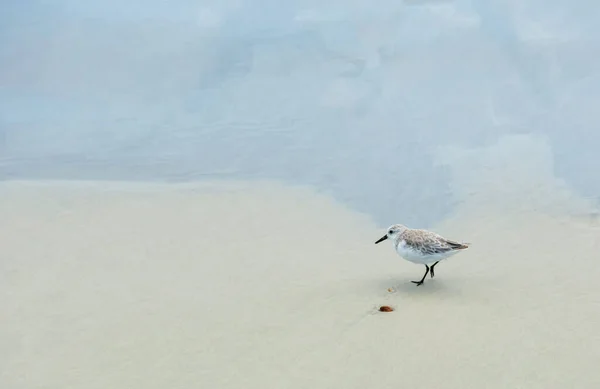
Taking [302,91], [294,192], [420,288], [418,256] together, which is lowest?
[420,288]

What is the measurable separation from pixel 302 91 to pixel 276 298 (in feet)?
13.7

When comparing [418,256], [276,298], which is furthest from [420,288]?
[276,298]

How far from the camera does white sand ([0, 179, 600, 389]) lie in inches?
159

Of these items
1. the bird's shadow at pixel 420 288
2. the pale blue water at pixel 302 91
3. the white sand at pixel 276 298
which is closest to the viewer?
the white sand at pixel 276 298

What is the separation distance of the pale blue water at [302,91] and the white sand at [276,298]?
764 millimetres

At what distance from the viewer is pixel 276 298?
4883mm

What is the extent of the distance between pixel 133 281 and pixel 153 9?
5578mm

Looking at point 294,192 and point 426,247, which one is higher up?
point 294,192

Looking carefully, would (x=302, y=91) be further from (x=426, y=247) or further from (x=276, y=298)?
(x=276, y=298)

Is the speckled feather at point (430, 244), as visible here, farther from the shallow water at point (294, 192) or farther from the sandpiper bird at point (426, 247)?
the shallow water at point (294, 192)

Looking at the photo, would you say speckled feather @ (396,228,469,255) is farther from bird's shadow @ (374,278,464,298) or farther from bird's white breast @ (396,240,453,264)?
bird's shadow @ (374,278,464,298)

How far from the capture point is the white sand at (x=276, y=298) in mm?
4031

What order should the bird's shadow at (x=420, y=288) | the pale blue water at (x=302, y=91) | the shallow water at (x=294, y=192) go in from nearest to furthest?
the shallow water at (x=294, y=192) → the bird's shadow at (x=420, y=288) → the pale blue water at (x=302, y=91)

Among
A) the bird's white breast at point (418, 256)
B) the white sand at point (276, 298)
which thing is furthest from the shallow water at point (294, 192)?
the bird's white breast at point (418, 256)
